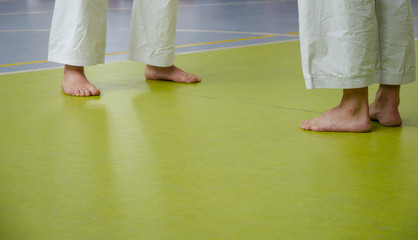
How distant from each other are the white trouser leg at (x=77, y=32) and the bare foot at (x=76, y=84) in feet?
0.20

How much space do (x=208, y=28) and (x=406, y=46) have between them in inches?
116

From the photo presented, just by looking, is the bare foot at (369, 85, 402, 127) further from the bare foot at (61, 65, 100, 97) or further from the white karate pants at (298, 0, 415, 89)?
the bare foot at (61, 65, 100, 97)

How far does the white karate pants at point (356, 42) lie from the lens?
5.32 ft

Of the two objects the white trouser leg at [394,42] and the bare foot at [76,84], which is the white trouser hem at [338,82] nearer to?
the white trouser leg at [394,42]

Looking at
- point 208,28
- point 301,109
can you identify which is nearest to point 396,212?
point 301,109

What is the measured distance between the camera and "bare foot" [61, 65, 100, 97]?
2.19 metres

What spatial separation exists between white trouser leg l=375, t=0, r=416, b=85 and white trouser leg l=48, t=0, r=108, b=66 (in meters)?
0.99

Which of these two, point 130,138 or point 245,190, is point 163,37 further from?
point 245,190

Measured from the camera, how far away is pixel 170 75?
248 centimetres

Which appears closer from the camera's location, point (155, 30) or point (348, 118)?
point (348, 118)

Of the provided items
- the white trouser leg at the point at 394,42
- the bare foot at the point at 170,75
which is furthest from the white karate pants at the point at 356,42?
the bare foot at the point at 170,75

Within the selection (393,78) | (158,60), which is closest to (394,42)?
(393,78)

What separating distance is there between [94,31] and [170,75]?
0.36 m

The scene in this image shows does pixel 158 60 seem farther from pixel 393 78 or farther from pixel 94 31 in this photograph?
pixel 393 78
